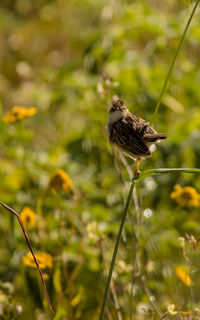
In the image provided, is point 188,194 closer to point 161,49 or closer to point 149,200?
point 149,200

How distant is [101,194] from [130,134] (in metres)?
0.77

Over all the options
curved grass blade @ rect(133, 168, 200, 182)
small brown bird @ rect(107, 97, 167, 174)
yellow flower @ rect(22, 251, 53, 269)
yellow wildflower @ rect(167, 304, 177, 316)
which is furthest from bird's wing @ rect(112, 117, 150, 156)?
yellow flower @ rect(22, 251, 53, 269)

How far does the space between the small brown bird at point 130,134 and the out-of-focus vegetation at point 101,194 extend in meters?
0.17

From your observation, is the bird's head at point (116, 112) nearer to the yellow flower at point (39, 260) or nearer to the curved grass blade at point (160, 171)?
the curved grass blade at point (160, 171)

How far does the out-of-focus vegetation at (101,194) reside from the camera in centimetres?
139

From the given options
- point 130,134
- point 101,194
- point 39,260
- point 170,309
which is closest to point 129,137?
point 130,134

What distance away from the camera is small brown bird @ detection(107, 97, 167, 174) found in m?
1.02

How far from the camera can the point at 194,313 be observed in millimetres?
1071

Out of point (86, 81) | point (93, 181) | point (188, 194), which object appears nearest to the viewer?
point (188, 194)

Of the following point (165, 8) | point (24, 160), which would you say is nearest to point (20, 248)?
point (24, 160)

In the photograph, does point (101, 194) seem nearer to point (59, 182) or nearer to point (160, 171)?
point (59, 182)

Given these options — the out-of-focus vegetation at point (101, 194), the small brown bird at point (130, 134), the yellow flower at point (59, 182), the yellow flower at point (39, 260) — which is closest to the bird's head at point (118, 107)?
the small brown bird at point (130, 134)

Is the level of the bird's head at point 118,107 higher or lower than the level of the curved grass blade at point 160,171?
higher

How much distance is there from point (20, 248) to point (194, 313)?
73 centimetres
